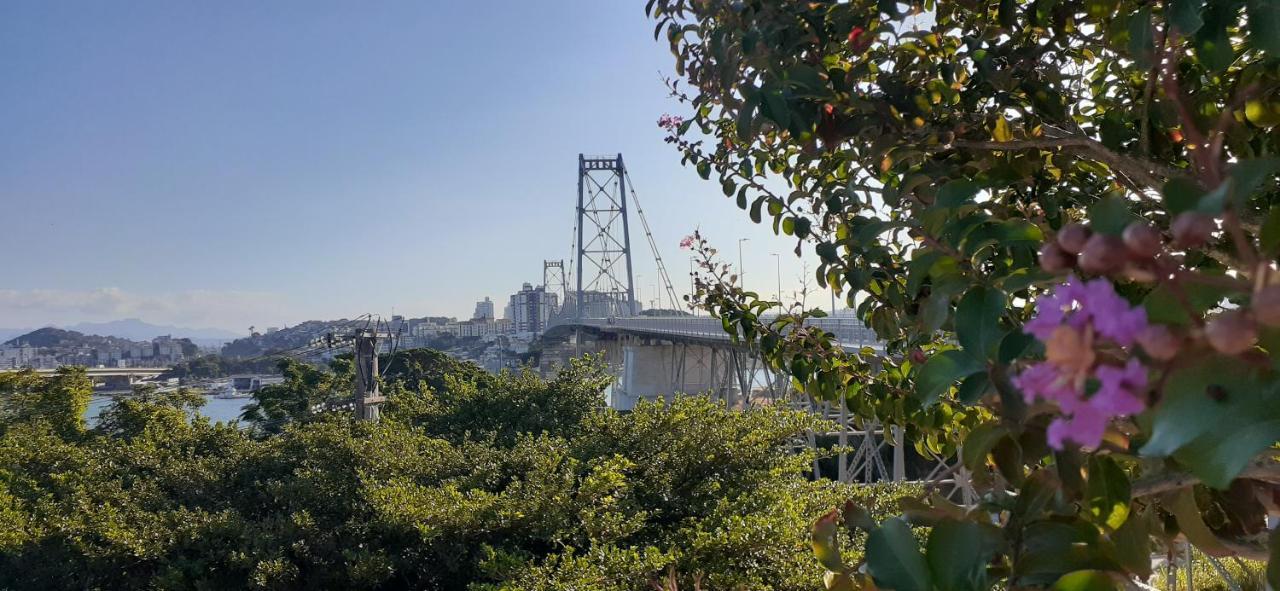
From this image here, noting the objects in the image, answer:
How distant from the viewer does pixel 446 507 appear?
3.37m

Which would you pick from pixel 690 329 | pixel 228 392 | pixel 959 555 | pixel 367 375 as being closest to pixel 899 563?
pixel 959 555

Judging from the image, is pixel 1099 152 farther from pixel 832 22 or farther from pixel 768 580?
pixel 768 580

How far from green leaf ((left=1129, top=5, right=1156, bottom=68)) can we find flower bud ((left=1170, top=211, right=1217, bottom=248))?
54cm

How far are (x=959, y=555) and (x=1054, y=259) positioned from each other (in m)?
0.27

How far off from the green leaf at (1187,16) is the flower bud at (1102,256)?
45 centimetres

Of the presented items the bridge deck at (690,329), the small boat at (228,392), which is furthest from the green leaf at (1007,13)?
the small boat at (228,392)

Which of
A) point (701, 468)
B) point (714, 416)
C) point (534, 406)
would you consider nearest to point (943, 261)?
point (701, 468)

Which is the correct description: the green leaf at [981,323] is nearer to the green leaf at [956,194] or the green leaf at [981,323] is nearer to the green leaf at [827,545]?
the green leaf at [956,194]

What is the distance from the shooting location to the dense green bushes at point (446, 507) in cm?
281

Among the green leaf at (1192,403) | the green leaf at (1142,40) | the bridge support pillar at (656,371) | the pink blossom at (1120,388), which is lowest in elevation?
the bridge support pillar at (656,371)

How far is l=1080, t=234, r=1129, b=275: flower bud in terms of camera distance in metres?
0.25

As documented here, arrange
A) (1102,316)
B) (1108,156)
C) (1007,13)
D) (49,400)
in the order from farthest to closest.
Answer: (49,400) → (1007,13) → (1108,156) → (1102,316)

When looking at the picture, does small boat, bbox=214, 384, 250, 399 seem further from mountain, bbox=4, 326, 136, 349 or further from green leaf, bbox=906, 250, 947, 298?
green leaf, bbox=906, 250, 947, 298

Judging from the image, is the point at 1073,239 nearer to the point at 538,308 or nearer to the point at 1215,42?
the point at 1215,42
